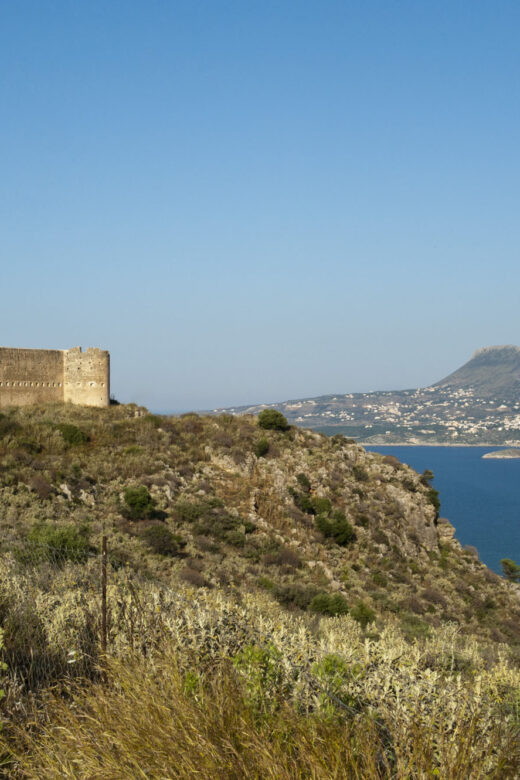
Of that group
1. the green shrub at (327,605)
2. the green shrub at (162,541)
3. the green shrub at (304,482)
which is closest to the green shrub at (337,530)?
the green shrub at (304,482)

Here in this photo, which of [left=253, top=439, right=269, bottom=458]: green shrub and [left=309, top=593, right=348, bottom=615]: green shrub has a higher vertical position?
[left=253, top=439, right=269, bottom=458]: green shrub

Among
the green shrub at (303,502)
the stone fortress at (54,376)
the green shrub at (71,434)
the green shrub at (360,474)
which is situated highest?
the stone fortress at (54,376)

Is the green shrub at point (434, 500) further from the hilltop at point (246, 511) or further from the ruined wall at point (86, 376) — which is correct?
the ruined wall at point (86, 376)

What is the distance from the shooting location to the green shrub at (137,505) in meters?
23.1

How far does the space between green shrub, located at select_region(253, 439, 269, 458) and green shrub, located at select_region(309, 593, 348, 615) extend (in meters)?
13.2

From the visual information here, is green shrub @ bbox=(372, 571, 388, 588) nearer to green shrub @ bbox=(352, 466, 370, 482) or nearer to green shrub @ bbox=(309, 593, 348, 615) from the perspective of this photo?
green shrub @ bbox=(309, 593, 348, 615)

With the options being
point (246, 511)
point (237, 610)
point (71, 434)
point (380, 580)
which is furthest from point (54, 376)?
point (237, 610)

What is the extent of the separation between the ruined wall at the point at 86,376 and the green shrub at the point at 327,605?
57.7 ft

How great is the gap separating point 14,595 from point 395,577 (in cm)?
2040

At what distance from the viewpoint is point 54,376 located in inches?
1218

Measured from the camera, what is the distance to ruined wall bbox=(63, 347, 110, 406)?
101ft

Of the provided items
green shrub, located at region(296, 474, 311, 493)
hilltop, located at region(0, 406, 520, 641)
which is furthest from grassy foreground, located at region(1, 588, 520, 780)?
green shrub, located at region(296, 474, 311, 493)

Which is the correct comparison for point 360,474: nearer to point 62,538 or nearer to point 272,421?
point 272,421

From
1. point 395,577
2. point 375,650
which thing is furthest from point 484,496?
point 375,650
